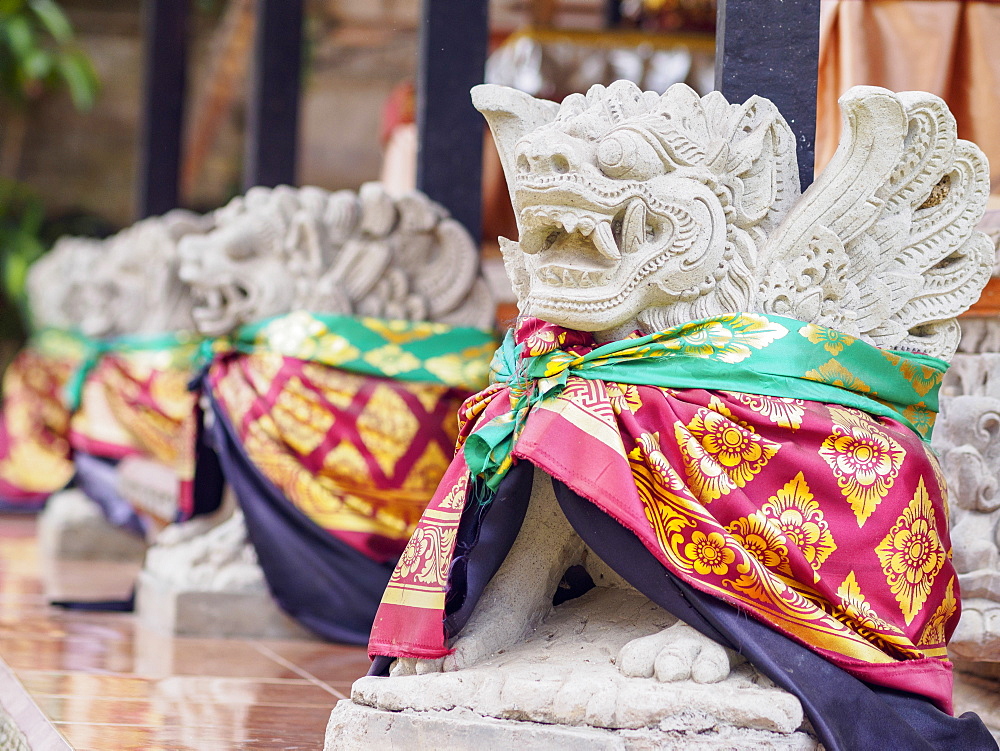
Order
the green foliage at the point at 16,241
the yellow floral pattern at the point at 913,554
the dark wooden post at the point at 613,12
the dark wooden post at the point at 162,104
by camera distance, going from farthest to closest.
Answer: the green foliage at the point at 16,241 < the dark wooden post at the point at 613,12 < the dark wooden post at the point at 162,104 < the yellow floral pattern at the point at 913,554

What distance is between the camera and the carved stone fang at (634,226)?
2525mm

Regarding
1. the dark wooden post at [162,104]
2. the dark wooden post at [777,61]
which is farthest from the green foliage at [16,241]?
the dark wooden post at [777,61]

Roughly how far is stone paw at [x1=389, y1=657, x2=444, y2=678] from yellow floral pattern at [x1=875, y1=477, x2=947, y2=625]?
0.80 meters

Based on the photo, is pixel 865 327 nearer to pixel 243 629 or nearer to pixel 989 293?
pixel 989 293

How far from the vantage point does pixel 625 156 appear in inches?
98.3

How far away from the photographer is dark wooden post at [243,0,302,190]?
5.90m

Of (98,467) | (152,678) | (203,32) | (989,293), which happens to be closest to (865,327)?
(989,293)

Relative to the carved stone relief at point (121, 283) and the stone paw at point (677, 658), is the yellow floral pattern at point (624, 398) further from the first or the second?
the carved stone relief at point (121, 283)

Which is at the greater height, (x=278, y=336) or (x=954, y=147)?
(x=954, y=147)

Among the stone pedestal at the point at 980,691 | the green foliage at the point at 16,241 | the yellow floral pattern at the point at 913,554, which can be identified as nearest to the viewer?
the yellow floral pattern at the point at 913,554

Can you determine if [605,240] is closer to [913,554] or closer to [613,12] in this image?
[913,554]

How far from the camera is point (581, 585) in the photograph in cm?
284

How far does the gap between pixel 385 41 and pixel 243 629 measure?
821 centimetres

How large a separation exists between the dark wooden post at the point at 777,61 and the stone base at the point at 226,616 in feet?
7.83
